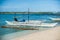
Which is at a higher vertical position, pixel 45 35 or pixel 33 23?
pixel 33 23

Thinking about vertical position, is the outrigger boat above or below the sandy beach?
above

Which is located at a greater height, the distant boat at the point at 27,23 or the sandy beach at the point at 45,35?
the distant boat at the point at 27,23

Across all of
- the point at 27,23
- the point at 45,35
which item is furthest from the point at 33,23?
the point at 45,35

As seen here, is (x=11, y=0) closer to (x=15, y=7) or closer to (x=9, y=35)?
(x=15, y=7)

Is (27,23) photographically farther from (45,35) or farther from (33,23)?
(45,35)

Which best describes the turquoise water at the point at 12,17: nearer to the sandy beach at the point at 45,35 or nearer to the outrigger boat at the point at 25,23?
the outrigger boat at the point at 25,23

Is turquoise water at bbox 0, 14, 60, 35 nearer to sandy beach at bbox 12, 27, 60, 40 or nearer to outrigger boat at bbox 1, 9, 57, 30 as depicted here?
outrigger boat at bbox 1, 9, 57, 30

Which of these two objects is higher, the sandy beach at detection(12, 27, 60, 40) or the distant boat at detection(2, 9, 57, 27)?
the distant boat at detection(2, 9, 57, 27)

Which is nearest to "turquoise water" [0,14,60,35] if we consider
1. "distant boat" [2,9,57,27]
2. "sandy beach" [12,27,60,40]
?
"distant boat" [2,9,57,27]

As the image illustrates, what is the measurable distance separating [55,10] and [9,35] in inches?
27.6

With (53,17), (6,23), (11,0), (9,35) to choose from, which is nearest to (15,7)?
(11,0)

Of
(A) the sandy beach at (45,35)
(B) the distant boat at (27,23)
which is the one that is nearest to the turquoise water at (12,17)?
(B) the distant boat at (27,23)

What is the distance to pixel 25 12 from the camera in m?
1.86

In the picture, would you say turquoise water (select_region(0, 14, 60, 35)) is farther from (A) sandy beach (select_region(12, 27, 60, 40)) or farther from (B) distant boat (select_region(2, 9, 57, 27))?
(A) sandy beach (select_region(12, 27, 60, 40))
